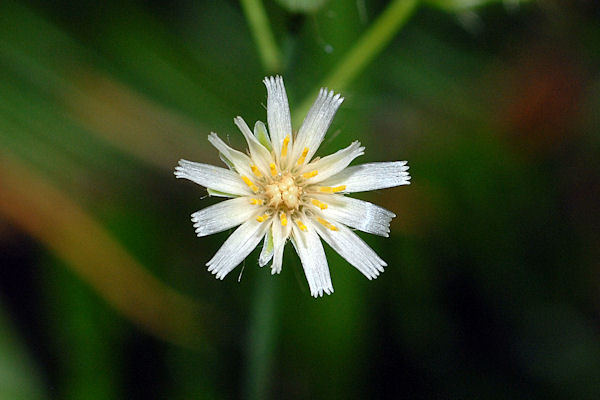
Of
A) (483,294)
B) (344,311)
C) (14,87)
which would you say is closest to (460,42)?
(483,294)

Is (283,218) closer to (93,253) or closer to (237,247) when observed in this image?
(237,247)

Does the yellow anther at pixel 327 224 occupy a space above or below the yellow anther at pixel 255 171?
below

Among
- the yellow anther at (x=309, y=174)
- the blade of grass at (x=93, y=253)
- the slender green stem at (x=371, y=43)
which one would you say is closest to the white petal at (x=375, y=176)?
the yellow anther at (x=309, y=174)

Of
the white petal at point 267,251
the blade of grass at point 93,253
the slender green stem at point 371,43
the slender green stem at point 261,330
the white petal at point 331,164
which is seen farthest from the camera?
the blade of grass at point 93,253

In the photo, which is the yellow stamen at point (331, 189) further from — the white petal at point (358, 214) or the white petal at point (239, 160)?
the white petal at point (239, 160)

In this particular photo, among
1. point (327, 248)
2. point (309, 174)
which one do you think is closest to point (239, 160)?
point (309, 174)

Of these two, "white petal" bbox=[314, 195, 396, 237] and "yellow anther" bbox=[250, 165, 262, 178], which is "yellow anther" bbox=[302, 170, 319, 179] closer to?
"white petal" bbox=[314, 195, 396, 237]

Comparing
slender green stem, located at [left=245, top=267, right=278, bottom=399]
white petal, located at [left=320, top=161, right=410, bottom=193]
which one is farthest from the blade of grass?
white petal, located at [left=320, top=161, right=410, bottom=193]
